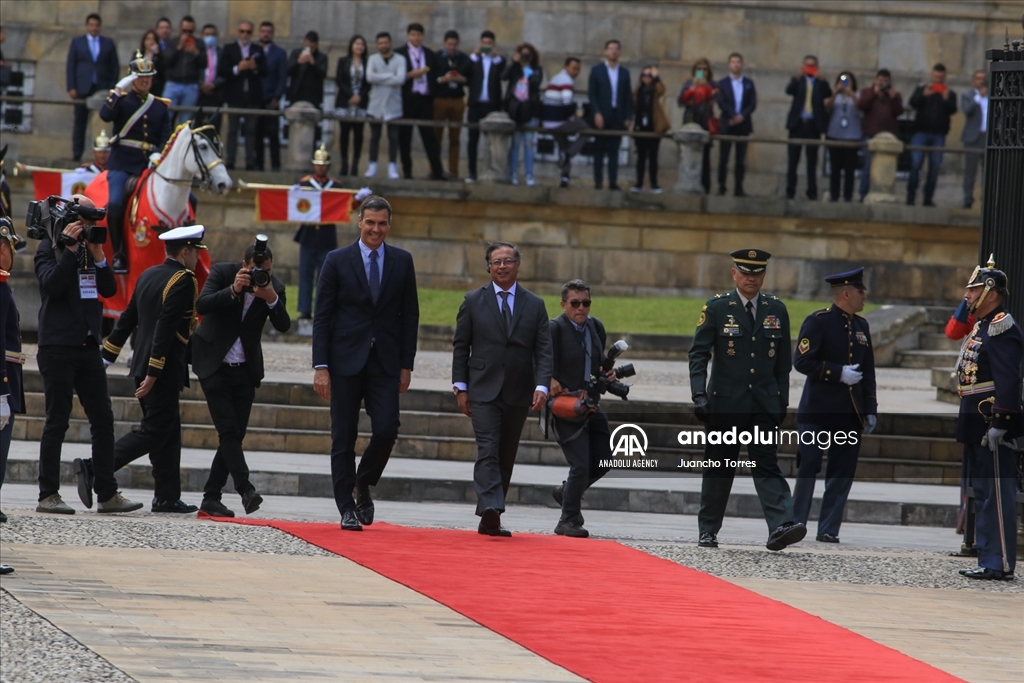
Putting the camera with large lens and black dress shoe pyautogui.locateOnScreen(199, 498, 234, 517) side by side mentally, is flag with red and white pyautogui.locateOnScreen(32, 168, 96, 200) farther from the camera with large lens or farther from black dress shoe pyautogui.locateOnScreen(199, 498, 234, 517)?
black dress shoe pyautogui.locateOnScreen(199, 498, 234, 517)

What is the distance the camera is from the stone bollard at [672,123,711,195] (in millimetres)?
26047

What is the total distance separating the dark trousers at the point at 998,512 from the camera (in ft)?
35.8

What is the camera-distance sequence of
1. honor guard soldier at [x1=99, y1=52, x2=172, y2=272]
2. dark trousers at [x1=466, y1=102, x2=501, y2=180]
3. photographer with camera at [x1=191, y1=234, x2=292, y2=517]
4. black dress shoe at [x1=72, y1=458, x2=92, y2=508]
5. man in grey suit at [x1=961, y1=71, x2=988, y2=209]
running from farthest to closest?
man in grey suit at [x1=961, y1=71, x2=988, y2=209] → dark trousers at [x1=466, y1=102, x2=501, y2=180] → honor guard soldier at [x1=99, y1=52, x2=172, y2=272] → photographer with camera at [x1=191, y1=234, x2=292, y2=517] → black dress shoe at [x1=72, y1=458, x2=92, y2=508]

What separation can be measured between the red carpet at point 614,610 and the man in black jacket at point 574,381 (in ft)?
2.55

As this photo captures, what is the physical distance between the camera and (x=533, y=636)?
8352mm

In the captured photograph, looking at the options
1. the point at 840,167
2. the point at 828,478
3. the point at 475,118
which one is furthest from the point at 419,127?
the point at 828,478

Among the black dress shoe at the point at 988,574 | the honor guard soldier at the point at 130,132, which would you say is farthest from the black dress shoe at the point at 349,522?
the honor guard soldier at the point at 130,132

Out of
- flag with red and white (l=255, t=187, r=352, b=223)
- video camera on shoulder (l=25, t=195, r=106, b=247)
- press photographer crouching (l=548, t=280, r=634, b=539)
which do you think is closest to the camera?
video camera on shoulder (l=25, t=195, r=106, b=247)

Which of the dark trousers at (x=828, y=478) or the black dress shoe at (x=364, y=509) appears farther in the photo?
the dark trousers at (x=828, y=478)

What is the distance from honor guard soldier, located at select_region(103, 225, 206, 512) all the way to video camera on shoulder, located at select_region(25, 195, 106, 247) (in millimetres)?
901

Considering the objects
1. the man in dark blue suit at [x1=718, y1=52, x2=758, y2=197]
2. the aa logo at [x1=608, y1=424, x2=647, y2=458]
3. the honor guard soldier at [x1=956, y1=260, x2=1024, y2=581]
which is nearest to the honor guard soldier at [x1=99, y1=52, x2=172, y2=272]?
the aa logo at [x1=608, y1=424, x2=647, y2=458]

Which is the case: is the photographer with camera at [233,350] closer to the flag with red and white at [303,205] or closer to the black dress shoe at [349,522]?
the black dress shoe at [349,522]

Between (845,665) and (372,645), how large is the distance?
2147mm

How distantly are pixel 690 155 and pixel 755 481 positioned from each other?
15394 millimetres
